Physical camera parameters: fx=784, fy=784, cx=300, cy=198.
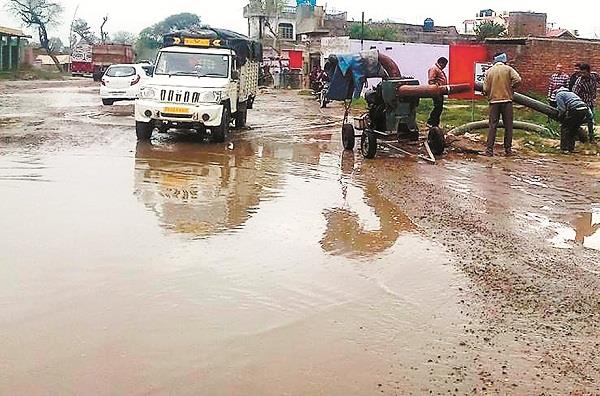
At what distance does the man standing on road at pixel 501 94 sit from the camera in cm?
1310

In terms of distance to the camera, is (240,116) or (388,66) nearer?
(388,66)

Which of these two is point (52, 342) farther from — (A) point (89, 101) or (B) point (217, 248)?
(A) point (89, 101)

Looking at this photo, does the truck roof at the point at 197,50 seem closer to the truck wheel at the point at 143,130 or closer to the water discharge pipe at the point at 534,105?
the truck wheel at the point at 143,130

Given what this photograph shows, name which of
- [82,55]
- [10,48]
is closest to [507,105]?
[82,55]

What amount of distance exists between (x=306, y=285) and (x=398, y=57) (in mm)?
27109

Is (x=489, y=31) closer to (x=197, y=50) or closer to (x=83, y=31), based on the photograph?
(x=197, y=50)

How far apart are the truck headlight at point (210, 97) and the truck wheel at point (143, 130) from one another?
3.77ft

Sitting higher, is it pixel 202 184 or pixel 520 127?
pixel 520 127

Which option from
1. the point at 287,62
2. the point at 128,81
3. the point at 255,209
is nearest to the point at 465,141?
the point at 255,209

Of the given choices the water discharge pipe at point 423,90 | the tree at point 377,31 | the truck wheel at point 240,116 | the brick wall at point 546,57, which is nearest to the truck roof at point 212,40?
the truck wheel at point 240,116

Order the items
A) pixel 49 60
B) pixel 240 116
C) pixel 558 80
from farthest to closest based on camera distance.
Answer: pixel 49 60 < pixel 558 80 < pixel 240 116

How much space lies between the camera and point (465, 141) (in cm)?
1541

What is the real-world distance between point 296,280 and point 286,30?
71.4m

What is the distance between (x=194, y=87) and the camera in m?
14.6
